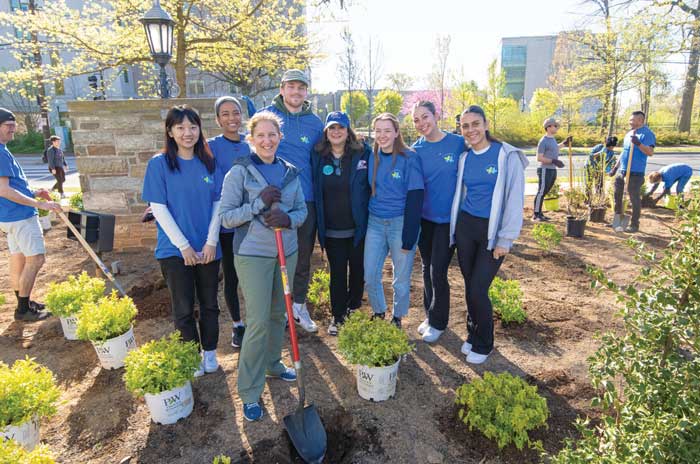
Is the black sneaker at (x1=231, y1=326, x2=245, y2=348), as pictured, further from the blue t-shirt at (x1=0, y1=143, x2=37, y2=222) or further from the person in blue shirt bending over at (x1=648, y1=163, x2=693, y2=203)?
the person in blue shirt bending over at (x1=648, y1=163, x2=693, y2=203)

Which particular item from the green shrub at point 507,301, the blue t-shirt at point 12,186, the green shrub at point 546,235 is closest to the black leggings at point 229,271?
the blue t-shirt at point 12,186

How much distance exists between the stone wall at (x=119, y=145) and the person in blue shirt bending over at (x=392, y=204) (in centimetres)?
375

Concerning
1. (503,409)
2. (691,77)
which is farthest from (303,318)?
(691,77)

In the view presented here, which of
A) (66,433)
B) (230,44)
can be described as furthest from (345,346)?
(230,44)

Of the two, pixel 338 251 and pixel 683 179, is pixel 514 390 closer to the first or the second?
pixel 338 251

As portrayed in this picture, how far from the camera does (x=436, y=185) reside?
3461 mm

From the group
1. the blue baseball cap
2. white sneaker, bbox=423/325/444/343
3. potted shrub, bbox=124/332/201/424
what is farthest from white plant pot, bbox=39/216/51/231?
white sneaker, bbox=423/325/444/343

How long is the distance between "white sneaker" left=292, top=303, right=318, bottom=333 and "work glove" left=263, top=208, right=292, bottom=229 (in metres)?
1.73

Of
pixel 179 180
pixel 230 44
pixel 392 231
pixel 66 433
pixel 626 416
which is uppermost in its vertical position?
pixel 230 44

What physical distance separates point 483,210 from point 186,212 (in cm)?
225

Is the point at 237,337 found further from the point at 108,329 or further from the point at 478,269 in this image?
the point at 478,269

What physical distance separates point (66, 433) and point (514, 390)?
118 inches

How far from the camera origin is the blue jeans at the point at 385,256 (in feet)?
11.5

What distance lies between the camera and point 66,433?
2.74 metres
